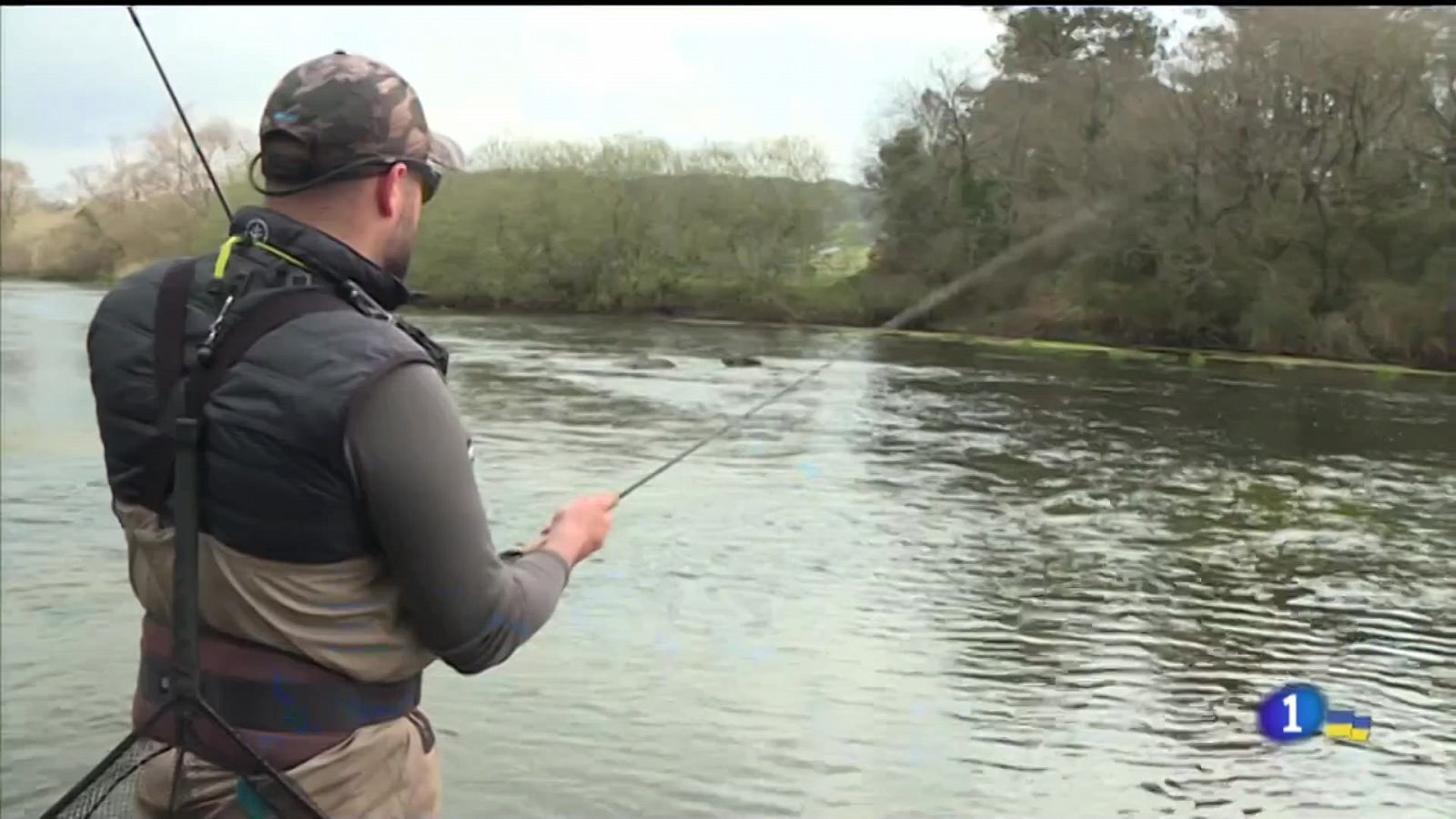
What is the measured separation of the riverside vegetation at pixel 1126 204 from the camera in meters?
35.9

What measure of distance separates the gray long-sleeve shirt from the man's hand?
28cm

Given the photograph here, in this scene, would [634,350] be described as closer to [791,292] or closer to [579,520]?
[791,292]

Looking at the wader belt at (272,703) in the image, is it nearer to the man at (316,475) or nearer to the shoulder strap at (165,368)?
the man at (316,475)

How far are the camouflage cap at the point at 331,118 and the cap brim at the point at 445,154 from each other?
0.31 ft

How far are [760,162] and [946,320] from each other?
1915 cm

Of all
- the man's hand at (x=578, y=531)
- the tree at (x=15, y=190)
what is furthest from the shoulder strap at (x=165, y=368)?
the tree at (x=15, y=190)

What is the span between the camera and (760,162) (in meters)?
60.5

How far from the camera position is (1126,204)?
137 feet

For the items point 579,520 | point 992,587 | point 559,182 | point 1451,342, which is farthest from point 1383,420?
point 559,182

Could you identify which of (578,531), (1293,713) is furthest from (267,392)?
(1293,713)

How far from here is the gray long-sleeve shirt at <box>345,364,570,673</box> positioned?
6.89 ft

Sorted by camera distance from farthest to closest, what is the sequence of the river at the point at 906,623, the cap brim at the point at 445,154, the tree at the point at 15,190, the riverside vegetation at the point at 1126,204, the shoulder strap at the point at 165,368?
the riverside vegetation at the point at 1126,204 → the tree at the point at 15,190 → the river at the point at 906,623 → the cap brim at the point at 445,154 → the shoulder strap at the point at 165,368

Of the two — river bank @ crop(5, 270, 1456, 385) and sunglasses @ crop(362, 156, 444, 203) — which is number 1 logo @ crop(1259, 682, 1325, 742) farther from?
river bank @ crop(5, 270, 1456, 385)

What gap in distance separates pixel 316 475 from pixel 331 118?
0.56 meters
